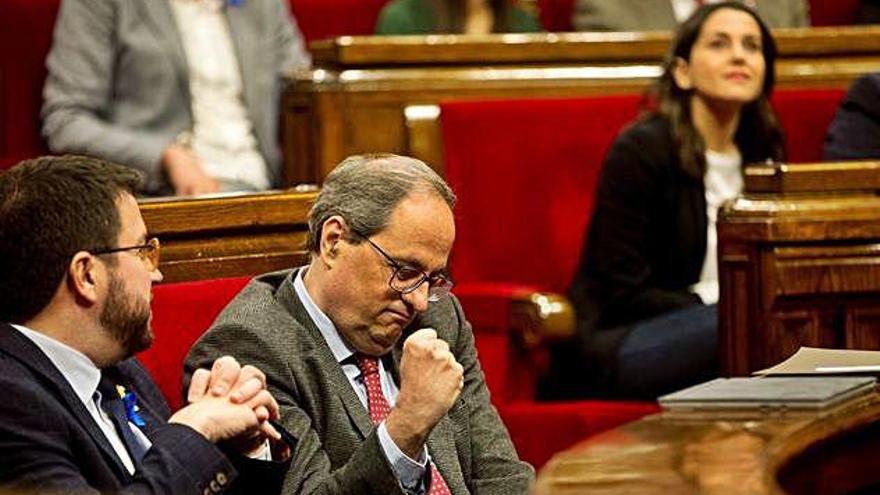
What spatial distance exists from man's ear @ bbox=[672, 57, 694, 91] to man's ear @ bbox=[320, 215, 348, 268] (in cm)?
114

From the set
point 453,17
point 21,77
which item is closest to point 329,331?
point 21,77

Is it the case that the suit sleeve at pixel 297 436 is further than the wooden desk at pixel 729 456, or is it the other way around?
the suit sleeve at pixel 297 436

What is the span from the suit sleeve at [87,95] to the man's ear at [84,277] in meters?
1.31

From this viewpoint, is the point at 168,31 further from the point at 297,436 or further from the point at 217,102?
the point at 297,436

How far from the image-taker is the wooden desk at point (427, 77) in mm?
2764

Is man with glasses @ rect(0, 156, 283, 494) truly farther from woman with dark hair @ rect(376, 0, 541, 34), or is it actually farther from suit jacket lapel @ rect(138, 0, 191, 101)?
woman with dark hair @ rect(376, 0, 541, 34)

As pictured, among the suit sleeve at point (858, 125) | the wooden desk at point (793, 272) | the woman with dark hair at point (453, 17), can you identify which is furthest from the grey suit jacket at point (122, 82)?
the wooden desk at point (793, 272)

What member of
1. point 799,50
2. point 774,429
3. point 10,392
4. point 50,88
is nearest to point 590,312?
point 799,50

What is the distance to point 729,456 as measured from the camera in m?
1.31

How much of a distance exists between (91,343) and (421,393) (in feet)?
0.86

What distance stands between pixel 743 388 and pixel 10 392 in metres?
0.58

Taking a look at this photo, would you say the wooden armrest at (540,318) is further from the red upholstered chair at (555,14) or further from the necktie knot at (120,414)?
the red upholstered chair at (555,14)

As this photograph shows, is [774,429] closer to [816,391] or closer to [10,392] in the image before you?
[816,391]

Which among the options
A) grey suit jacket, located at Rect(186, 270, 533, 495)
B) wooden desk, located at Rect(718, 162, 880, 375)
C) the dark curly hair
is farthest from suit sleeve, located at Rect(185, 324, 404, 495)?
the dark curly hair
